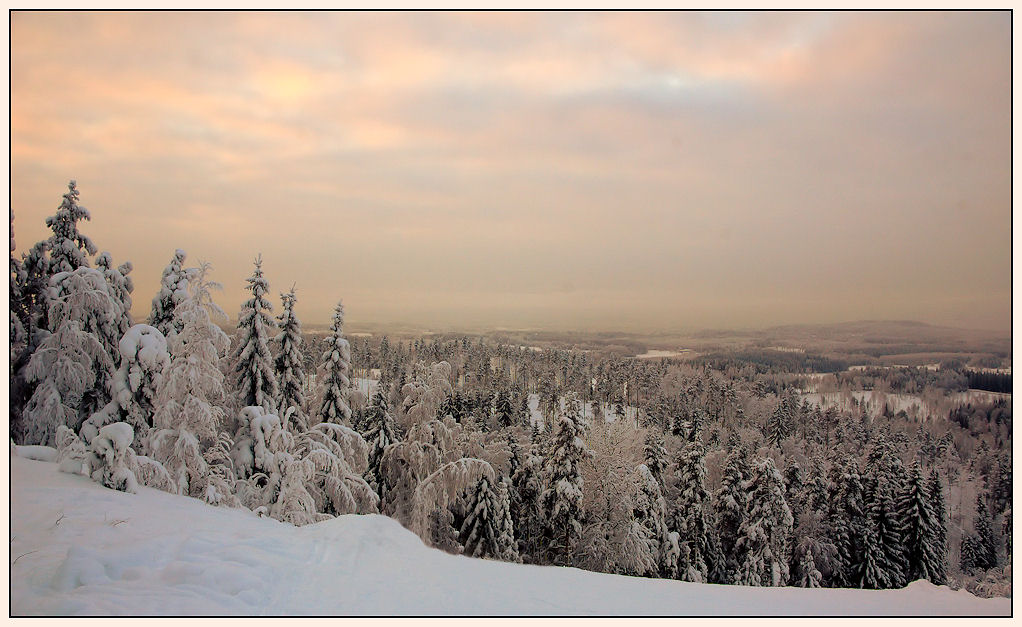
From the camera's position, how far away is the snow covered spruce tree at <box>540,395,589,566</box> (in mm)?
25406

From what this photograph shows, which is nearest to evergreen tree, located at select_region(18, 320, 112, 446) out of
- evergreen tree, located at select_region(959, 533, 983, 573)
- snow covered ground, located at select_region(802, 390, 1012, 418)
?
snow covered ground, located at select_region(802, 390, 1012, 418)

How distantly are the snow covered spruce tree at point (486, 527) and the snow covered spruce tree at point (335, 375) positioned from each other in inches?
321

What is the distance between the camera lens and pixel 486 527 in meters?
26.1

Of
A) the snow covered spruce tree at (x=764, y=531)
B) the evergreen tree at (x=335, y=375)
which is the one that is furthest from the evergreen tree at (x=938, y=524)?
the evergreen tree at (x=335, y=375)

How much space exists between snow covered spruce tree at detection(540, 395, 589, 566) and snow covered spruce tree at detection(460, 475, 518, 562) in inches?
95.2

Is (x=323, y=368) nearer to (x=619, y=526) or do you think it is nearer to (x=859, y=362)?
(x=619, y=526)

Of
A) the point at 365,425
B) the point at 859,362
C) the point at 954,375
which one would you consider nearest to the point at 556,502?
the point at 365,425

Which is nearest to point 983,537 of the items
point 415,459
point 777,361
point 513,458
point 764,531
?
point 764,531

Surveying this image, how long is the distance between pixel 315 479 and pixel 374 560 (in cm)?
975

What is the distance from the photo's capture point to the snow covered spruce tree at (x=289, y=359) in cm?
Answer: 1930

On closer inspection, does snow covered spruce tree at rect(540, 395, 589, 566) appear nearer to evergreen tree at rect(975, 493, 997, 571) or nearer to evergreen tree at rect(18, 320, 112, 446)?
evergreen tree at rect(18, 320, 112, 446)

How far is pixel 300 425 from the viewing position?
2008cm

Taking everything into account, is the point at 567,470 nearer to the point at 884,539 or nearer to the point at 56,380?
the point at 56,380

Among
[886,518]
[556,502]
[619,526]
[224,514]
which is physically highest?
[224,514]
